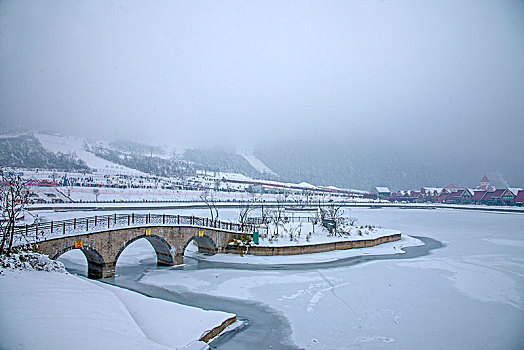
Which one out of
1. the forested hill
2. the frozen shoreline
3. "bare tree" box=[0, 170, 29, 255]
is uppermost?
the forested hill

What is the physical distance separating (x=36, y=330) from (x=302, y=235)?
26457mm

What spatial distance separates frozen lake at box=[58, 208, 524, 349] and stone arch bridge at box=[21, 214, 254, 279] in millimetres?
1277

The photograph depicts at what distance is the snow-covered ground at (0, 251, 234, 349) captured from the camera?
8.62 m

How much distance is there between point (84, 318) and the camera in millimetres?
10336

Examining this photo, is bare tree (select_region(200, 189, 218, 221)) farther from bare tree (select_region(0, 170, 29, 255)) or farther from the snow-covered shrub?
the snow-covered shrub

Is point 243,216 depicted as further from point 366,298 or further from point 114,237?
point 366,298

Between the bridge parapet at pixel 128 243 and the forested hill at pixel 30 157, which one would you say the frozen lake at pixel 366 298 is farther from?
the forested hill at pixel 30 157

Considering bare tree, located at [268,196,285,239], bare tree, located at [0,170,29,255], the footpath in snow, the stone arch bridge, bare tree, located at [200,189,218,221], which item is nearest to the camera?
the footpath in snow

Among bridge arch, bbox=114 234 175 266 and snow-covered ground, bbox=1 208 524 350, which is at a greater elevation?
bridge arch, bbox=114 234 175 266

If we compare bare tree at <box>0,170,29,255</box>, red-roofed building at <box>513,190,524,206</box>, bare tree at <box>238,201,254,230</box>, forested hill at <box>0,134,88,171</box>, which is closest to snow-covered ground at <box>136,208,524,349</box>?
bare tree at <box>0,170,29,255</box>

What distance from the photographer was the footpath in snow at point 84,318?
8.62 meters

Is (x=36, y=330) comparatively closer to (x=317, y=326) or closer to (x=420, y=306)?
(x=317, y=326)

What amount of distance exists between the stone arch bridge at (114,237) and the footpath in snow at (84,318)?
3.79 meters

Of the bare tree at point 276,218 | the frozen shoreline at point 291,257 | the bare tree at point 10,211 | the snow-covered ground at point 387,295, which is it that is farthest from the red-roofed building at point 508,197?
the bare tree at point 10,211
